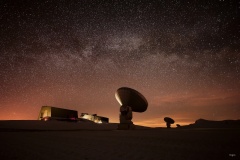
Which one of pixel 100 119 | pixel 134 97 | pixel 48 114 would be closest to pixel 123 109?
pixel 134 97

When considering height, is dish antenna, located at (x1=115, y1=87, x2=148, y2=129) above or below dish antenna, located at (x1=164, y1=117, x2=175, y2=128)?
above

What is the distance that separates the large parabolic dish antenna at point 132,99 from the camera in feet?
99.8

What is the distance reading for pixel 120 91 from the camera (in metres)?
31.5

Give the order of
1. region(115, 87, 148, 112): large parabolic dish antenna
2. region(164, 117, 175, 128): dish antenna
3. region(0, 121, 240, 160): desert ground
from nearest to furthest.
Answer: region(0, 121, 240, 160): desert ground
region(115, 87, 148, 112): large parabolic dish antenna
region(164, 117, 175, 128): dish antenna

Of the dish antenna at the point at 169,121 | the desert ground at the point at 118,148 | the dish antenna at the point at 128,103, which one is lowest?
the desert ground at the point at 118,148

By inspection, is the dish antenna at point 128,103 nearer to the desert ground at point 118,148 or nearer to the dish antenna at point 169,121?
the desert ground at point 118,148

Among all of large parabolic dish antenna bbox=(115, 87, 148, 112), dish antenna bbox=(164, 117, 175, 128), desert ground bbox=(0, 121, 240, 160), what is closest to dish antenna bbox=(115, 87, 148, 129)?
large parabolic dish antenna bbox=(115, 87, 148, 112)

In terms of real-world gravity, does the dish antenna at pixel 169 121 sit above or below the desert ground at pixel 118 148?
above

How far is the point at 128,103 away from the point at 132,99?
1012mm

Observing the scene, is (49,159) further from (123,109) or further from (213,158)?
(123,109)

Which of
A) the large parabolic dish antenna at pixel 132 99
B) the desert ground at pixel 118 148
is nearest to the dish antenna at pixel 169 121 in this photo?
the large parabolic dish antenna at pixel 132 99

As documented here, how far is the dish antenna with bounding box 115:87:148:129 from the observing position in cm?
3044

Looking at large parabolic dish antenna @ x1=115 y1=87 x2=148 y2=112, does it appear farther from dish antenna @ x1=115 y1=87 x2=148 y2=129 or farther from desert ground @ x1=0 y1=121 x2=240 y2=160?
desert ground @ x1=0 y1=121 x2=240 y2=160

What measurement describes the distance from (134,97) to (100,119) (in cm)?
3425
